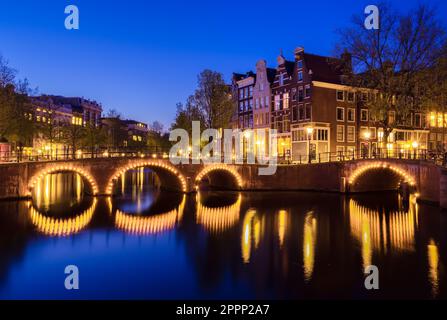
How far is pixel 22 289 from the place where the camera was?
49.7 feet

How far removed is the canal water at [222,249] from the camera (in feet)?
49.3

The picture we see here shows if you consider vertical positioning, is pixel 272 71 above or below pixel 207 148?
above

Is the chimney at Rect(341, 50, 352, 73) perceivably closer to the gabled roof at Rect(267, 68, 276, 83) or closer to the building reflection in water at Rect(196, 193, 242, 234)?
the gabled roof at Rect(267, 68, 276, 83)

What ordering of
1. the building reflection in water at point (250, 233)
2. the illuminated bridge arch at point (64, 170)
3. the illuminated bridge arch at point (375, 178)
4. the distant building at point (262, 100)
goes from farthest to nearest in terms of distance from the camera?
1. the distant building at point (262, 100)
2. the illuminated bridge arch at point (375, 178)
3. the illuminated bridge arch at point (64, 170)
4. the building reflection in water at point (250, 233)

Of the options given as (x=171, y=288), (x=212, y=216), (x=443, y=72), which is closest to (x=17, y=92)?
(x=212, y=216)

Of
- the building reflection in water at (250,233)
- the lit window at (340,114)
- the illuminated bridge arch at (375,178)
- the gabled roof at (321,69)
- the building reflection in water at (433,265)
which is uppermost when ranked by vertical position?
the gabled roof at (321,69)

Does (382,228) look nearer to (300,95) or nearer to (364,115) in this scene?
(300,95)

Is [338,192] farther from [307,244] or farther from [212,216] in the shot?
[307,244]

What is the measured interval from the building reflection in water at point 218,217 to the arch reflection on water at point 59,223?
826 centimetres

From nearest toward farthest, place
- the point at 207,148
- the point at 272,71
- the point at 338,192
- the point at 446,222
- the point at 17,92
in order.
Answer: the point at 446,222 < the point at 338,192 < the point at 17,92 < the point at 207,148 < the point at 272,71

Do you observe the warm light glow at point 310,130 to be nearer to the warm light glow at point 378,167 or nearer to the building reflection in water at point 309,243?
the warm light glow at point 378,167

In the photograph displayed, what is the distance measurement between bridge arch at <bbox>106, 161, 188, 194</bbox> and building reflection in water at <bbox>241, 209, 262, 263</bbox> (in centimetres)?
1211

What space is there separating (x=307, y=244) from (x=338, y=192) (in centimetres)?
2139

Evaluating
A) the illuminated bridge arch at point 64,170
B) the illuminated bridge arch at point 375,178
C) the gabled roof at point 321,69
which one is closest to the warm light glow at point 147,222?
A: the illuminated bridge arch at point 64,170
